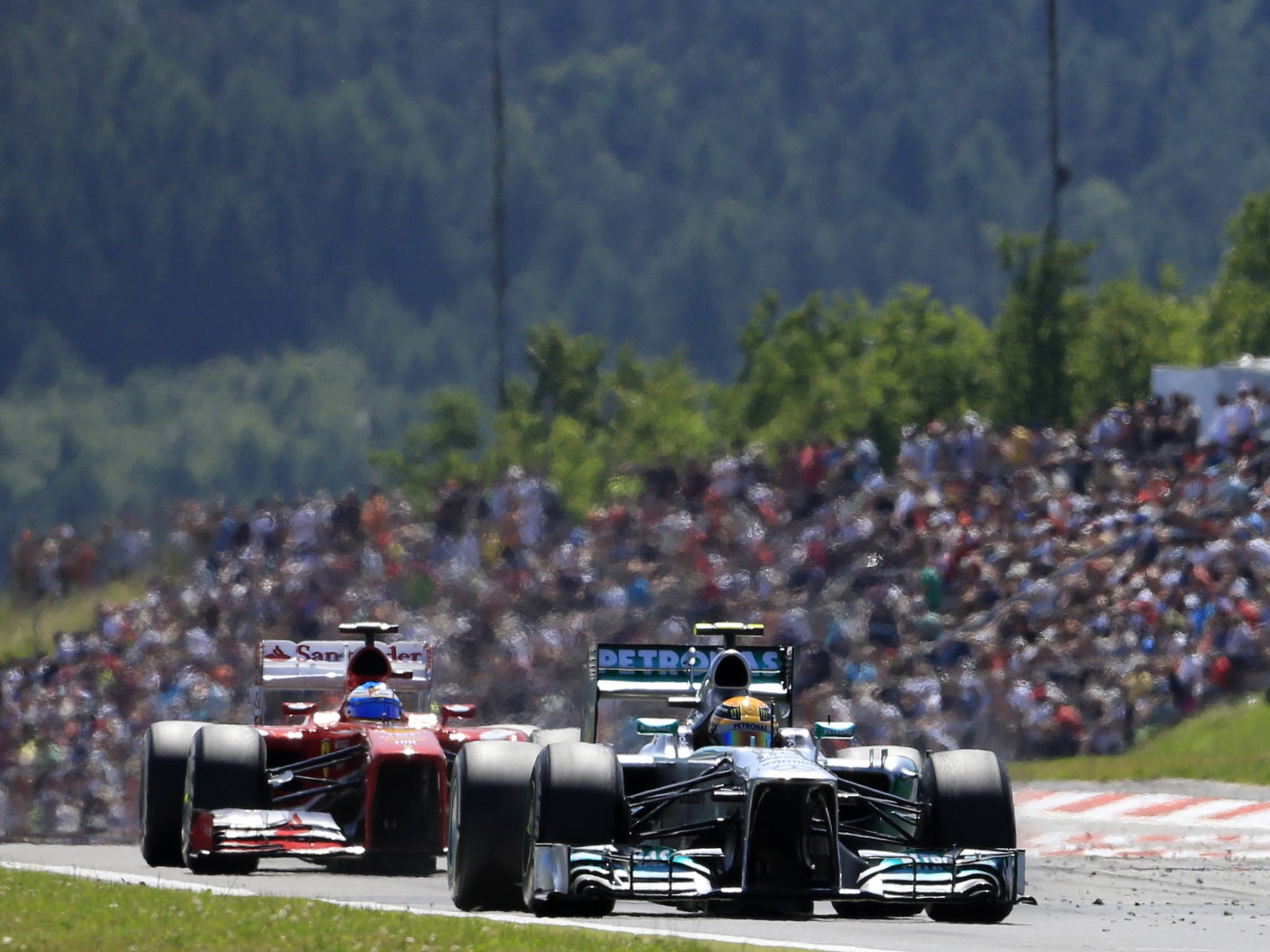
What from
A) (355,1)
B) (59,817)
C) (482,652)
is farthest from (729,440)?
(355,1)

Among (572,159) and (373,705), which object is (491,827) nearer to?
(373,705)

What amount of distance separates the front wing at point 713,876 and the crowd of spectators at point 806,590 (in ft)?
44.1

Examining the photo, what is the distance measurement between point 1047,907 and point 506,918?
3470 mm

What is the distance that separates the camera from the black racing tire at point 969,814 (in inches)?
480

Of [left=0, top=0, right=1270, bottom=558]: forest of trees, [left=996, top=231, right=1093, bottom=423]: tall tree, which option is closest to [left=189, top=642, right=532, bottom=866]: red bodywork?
[left=996, top=231, right=1093, bottom=423]: tall tree

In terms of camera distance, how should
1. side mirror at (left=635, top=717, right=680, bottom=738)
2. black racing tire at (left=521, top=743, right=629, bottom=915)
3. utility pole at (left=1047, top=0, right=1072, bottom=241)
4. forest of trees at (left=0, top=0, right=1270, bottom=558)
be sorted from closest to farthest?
black racing tire at (left=521, top=743, right=629, bottom=915)
side mirror at (left=635, top=717, right=680, bottom=738)
utility pole at (left=1047, top=0, right=1072, bottom=241)
forest of trees at (left=0, top=0, right=1270, bottom=558)

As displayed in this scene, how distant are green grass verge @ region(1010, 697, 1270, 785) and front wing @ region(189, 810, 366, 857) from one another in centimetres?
1010

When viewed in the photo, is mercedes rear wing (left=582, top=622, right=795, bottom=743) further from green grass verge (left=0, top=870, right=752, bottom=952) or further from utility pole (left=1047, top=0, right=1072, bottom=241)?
utility pole (left=1047, top=0, right=1072, bottom=241)

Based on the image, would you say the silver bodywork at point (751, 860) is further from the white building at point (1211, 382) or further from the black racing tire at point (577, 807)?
the white building at point (1211, 382)

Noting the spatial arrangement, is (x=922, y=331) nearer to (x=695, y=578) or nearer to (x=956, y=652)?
(x=695, y=578)

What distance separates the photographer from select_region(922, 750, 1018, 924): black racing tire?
12.2 metres

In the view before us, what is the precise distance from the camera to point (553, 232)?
2891 inches

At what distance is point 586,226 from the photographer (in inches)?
2921

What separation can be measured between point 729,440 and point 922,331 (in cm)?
498
